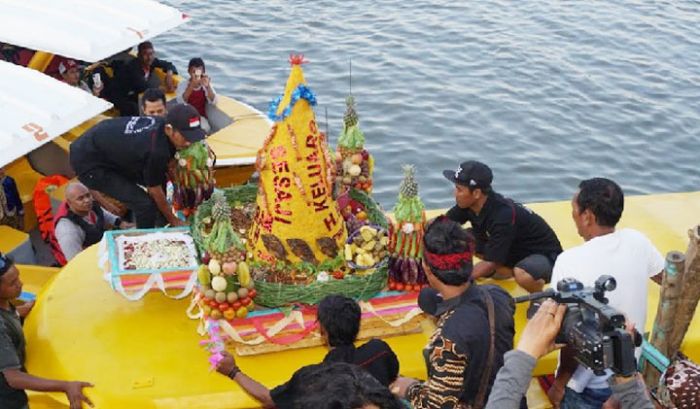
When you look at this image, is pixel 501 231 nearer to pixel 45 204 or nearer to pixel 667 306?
pixel 667 306

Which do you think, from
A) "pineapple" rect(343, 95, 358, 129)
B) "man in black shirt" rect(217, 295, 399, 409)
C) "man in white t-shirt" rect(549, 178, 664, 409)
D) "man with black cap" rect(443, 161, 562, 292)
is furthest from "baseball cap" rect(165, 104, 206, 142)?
"man in white t-shirt" rect(549, 178, 664, 409)

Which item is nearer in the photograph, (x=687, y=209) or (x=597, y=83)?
(x=687, y=209)

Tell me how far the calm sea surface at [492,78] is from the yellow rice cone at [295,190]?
5.50 m

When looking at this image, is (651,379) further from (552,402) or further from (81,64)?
(81,64)

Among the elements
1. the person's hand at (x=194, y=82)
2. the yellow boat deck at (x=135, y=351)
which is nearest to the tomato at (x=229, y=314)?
the yellow boat deck at (x=135, y=351)

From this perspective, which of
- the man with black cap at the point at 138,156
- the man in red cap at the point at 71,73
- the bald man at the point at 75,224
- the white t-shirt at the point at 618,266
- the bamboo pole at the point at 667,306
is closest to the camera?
the white t-shirt at the point at 618,266

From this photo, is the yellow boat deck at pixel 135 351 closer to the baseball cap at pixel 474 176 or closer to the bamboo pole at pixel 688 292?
the bamboo pole at pixel 688 292

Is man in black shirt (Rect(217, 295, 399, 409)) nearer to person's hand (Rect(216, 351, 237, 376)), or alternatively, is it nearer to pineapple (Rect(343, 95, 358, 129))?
person's hand (Rect(216, 351, 237, 376))

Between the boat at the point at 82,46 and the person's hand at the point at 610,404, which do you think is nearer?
the person's hand at the point at 610,404

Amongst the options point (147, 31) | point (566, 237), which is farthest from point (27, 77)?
point (566, 237)

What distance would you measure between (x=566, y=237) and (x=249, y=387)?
134 inches

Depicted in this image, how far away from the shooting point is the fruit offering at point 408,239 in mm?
5535

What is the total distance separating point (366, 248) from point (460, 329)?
6.05 feet

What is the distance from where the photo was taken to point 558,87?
1412cm
